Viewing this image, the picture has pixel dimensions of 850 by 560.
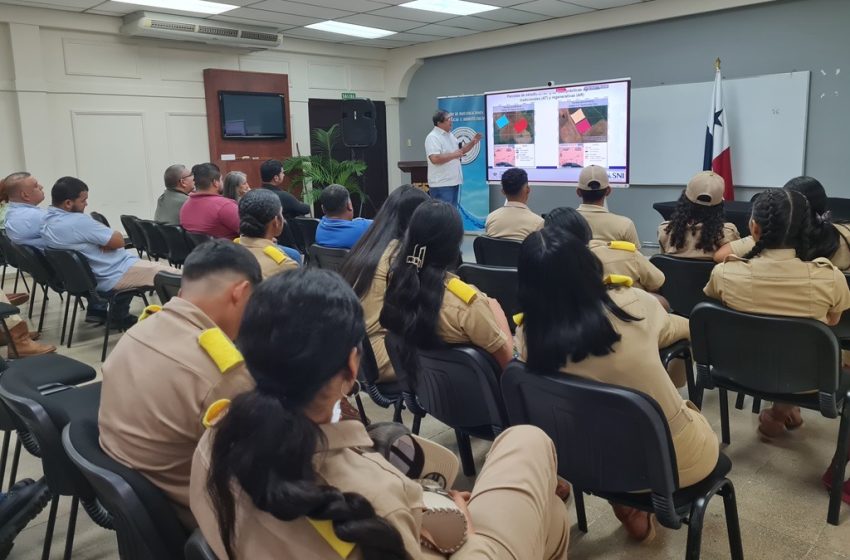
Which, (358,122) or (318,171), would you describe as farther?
(318,171)

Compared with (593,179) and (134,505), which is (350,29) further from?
(134,505)

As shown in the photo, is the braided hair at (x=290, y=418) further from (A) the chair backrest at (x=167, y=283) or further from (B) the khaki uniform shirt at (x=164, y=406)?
(A) the chair backrest at (x=167, y=283)

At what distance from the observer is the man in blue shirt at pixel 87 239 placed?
427 centimetres

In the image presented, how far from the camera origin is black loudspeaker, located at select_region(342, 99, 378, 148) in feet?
27.0

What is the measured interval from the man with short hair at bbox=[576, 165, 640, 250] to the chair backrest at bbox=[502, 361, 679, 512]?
2083 mm

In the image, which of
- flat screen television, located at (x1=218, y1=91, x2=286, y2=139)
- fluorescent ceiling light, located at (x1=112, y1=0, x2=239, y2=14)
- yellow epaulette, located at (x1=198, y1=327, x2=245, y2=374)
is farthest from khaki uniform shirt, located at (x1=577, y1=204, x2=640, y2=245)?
flat screen television, located at (x1=218, y1=91, x2=286, y2=139)

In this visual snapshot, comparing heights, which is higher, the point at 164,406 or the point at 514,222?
the point at 514,222

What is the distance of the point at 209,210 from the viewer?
4742 mm

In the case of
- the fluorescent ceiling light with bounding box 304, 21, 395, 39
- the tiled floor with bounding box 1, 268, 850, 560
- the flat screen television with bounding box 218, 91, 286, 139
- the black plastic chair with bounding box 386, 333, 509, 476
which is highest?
the fluorescent ceiling light with bounding box 304, 21, 395, 39

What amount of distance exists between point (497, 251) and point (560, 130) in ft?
13.4

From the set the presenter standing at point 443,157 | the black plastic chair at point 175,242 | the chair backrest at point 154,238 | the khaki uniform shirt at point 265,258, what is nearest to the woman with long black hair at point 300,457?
the khaki uniform shirt at point 265,258

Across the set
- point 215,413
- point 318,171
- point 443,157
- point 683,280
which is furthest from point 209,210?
point 318,171

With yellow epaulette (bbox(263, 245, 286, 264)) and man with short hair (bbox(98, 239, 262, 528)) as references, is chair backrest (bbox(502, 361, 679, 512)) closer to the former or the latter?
man with short hair (bbox(98, 239, 262, 528))

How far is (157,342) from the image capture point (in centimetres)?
142
